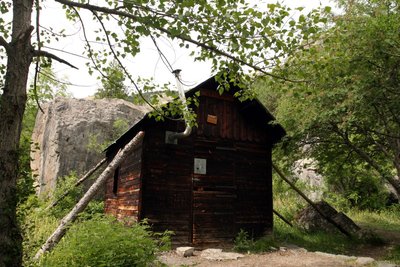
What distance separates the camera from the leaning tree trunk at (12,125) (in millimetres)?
4859

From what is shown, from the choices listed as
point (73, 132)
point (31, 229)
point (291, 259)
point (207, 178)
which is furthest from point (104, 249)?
point (73, 132)

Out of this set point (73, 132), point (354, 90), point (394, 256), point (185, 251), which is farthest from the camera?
point (73, 132)

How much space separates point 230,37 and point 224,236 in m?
7.44

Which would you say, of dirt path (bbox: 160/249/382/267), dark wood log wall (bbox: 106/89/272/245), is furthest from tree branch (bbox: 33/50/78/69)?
dirt path (bbox: 160/249/382/267)

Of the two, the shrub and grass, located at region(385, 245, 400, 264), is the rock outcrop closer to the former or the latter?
the shrub

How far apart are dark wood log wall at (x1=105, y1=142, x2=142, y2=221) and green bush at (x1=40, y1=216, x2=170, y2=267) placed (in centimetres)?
320

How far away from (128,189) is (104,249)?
541 centimetres

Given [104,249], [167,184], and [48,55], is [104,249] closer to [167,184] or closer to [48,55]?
[48,55]

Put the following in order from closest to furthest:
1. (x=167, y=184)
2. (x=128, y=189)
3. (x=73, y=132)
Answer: (x=167, y=184)
(x=128, y=189)
(x=73, y=132)

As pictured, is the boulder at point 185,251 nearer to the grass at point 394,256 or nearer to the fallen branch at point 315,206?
the fallen branch at point 315,206

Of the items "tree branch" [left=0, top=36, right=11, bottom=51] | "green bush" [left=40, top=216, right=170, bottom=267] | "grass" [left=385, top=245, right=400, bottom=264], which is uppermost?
"tree branch" [left=0, top=36, right=11, bottom=51]

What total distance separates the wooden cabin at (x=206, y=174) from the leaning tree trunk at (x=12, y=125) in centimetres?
480

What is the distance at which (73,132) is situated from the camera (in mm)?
18828

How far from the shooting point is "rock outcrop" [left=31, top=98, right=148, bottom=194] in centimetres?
1828
